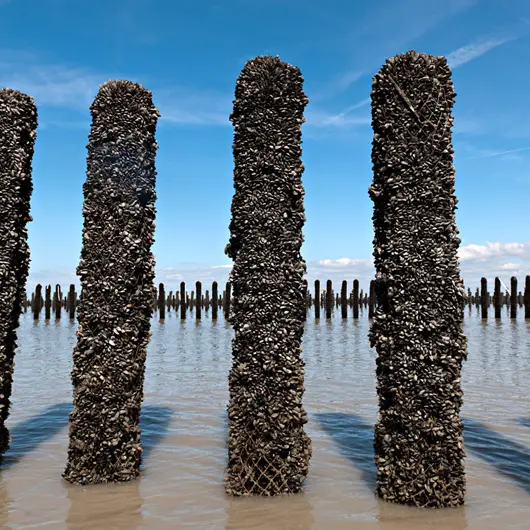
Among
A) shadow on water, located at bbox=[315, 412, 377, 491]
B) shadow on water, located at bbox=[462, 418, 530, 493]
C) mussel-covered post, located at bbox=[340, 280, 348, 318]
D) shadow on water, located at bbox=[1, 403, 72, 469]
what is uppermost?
mussel-covered post, located at bbox=[340, 280, 348, 318]

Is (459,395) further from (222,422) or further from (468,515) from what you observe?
(222,422)

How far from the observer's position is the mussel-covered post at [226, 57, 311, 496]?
638 centimetres

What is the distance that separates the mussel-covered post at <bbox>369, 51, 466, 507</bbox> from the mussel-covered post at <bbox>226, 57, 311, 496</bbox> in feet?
3.29

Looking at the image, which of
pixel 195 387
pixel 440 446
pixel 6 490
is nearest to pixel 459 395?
pixel 440 446

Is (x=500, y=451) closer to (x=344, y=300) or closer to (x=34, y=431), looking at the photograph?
(x=34, y=431)

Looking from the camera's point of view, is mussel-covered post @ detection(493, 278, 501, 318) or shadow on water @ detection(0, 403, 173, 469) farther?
mussel-covered post @ detection(493, 278, 501, 318)

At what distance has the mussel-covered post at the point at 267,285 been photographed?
6379 mm

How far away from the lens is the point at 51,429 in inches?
375

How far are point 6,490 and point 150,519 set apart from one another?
7.11 feet

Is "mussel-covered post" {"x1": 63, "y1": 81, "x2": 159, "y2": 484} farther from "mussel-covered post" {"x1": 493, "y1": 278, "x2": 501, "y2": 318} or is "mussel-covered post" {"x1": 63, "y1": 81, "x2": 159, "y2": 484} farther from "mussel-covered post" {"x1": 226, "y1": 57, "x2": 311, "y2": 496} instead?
"mussel-covered post" {"x1": 493, "y1": 278, "x2": 501, "y2": 318}

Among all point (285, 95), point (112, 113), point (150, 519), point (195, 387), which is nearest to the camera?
point (150, 519)

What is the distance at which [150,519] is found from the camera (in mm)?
5801

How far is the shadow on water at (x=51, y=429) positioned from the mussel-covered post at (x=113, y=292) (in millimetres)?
1185

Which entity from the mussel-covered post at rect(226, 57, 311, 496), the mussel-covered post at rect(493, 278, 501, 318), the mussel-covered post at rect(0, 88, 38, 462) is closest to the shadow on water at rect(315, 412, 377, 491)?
→ the mussel-covered post at rect(226, 57, 311, 496)
